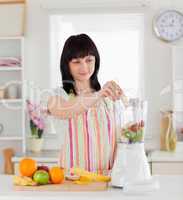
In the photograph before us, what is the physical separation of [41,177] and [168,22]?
8.24ft

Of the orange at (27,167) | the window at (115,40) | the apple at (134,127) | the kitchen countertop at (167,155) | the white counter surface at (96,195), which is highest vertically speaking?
the window at (115,40)

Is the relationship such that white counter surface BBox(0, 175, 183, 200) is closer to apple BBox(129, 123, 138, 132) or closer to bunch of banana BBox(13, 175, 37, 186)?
bunch of banana BBox(13, 175, 37, 186)

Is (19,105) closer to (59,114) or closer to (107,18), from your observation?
(107,18)

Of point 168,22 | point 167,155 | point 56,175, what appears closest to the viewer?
point 56,175

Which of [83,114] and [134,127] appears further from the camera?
[83,114]

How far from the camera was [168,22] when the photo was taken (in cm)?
416

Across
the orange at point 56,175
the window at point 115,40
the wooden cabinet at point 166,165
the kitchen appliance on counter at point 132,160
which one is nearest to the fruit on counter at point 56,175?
the orange at point 56,175

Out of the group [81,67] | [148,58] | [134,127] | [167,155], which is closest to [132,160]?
[134,127]

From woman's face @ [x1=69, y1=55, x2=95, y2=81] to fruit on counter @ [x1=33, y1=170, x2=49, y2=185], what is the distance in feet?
1.82

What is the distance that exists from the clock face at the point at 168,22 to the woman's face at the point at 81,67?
1879mm

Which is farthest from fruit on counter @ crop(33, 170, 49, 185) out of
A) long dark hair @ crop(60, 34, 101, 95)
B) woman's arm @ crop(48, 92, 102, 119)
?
long dark hair @ crop(60, 34, 101, 95)

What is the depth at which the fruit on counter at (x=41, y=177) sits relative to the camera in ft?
6.53

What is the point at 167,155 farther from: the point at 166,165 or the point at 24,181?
the point at 24,181

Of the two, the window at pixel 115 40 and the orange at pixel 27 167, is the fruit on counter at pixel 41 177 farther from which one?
the window at pixel 115 40
